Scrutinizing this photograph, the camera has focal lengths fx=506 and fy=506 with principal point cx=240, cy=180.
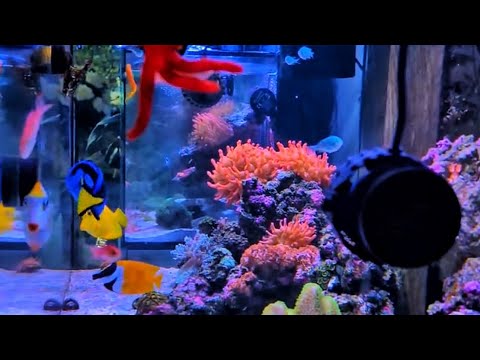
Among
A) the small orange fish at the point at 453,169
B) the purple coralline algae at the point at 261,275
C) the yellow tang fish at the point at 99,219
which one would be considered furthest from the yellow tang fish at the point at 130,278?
the small orange fish at the point at 453,169

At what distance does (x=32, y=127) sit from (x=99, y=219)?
33.0 inches

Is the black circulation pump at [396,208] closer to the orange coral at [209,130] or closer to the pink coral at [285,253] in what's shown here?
the pink coral at [285,253]

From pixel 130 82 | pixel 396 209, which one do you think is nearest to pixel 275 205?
pixel 130 82

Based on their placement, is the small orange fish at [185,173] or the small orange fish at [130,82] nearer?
the small orange fish at [130,82]

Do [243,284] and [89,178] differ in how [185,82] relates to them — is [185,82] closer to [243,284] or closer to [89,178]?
[89,178]

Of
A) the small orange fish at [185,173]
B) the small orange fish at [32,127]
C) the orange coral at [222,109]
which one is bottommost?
the small orange fish at [185,173]

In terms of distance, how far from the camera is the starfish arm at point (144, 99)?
109 inches

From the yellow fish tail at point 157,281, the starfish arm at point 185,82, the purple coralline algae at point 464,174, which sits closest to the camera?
the starfish arm at point 185,82

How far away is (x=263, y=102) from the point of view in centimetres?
339

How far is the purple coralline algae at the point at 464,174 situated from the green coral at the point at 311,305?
760 mm
